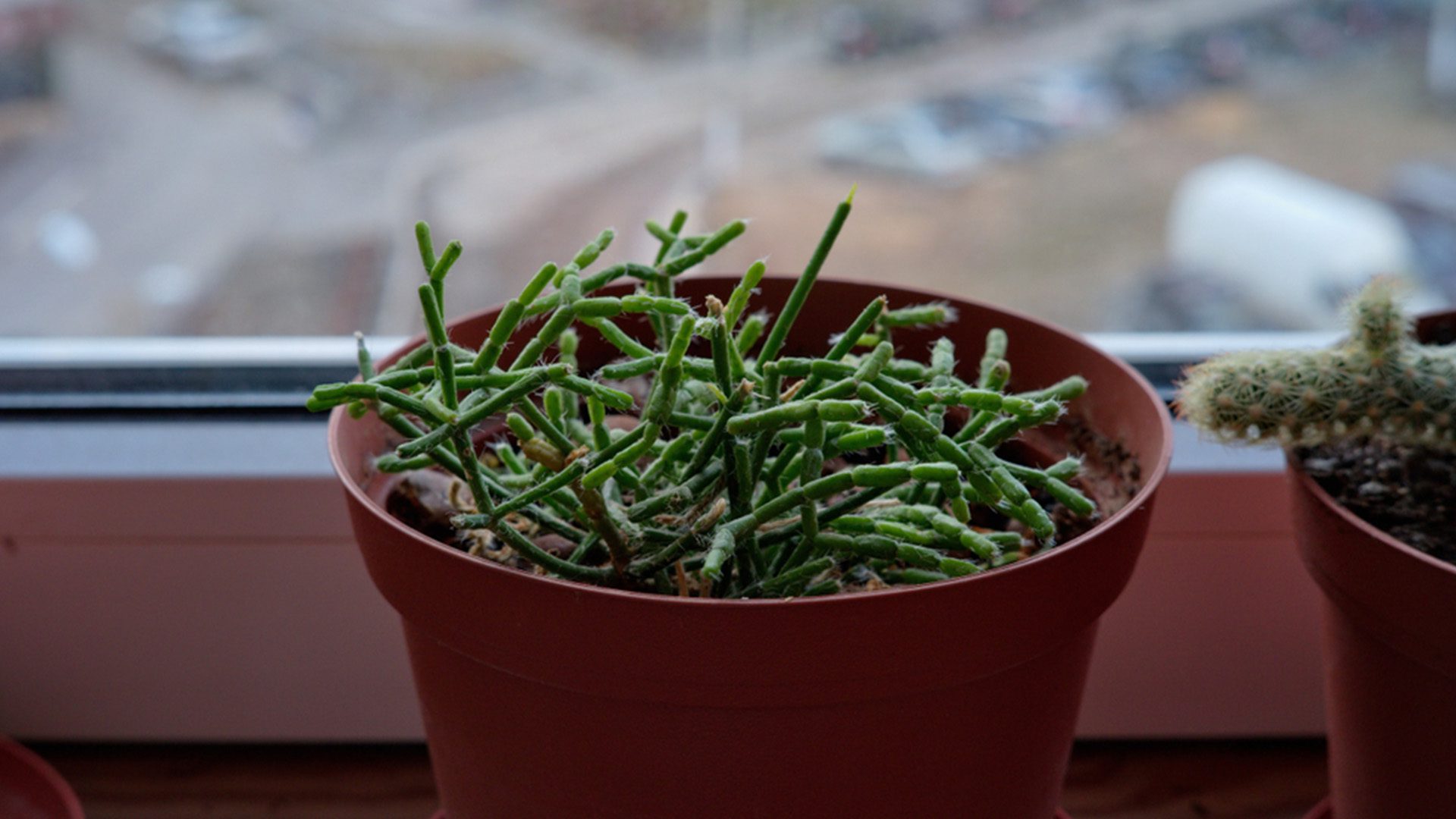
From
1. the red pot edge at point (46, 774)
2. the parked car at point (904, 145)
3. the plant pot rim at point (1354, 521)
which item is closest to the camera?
Result: the plant pot rim at point (1354, 521)

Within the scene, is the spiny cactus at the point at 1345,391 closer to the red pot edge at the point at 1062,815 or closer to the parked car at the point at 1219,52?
the red pot edge at the point at 1062,815

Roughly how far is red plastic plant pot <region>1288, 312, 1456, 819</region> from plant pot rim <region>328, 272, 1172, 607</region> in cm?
12

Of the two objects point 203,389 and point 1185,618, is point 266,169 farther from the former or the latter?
point 1185,618

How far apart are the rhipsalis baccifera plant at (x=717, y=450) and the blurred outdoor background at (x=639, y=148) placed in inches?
18.7

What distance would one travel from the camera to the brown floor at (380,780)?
0.89 meters

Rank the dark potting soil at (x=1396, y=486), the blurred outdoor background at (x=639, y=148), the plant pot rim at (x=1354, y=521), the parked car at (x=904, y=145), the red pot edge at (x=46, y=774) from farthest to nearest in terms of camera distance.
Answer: the parked car at (x=904, y=145)
the blurred outdoor background at (x=639, y=148)
the red pot edge at (x=46, y=774)
the dark potting soil at (x=1396, y=486)
the plant pot rim at (x=1354, y=521)

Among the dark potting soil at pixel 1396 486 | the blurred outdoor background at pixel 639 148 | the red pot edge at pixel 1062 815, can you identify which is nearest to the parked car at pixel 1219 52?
A: the blurred outdoor background at pixel 639 148

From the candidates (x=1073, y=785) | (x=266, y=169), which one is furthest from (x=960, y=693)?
(x=266, y=169)

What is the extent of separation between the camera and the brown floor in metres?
0.89

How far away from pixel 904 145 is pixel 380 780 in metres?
0.75

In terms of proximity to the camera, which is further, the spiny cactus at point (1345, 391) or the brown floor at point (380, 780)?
the brown floor at point (380, 780)

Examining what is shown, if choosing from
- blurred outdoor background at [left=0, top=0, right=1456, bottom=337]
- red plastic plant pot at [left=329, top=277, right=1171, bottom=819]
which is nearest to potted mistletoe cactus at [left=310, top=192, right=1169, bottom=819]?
red plastic plant pot at [left=329, top=277, right=1171, bottom=819]

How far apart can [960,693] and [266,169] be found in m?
0.91

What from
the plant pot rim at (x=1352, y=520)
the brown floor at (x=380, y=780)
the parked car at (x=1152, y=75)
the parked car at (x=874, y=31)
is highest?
the parked car at (x=874, y=31)
